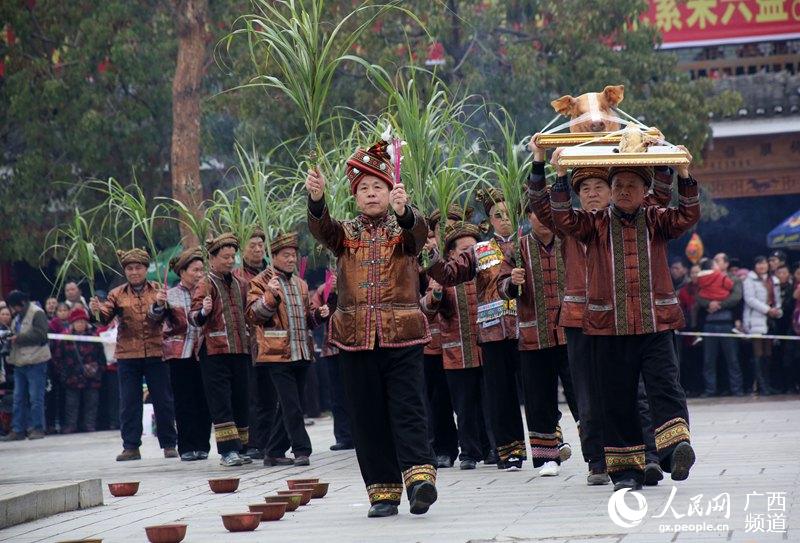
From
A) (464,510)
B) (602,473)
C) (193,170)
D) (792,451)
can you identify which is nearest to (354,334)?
(464,510)

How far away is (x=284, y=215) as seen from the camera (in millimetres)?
12820

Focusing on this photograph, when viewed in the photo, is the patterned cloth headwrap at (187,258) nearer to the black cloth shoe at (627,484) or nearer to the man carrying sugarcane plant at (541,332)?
the man carrying sugarcane plant at (541,332)

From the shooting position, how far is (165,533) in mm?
7129

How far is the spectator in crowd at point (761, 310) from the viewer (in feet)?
65.7

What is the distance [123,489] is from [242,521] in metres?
2.73

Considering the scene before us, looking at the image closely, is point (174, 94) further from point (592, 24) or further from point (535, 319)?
point (535, 319)

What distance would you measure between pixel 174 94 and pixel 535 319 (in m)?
11.2

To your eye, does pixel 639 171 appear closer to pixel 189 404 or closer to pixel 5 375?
pixel 189 404

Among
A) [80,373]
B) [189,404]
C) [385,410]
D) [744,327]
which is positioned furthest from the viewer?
[744,327]

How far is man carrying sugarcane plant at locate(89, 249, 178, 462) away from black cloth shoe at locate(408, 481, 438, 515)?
650 centimetres

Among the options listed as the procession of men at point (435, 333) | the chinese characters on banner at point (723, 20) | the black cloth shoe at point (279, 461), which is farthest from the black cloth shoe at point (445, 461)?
the chinese characters on banner at point (723, 20)

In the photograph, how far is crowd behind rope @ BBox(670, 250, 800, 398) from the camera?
2006 centimetres

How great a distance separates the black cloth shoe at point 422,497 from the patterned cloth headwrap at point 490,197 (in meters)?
3.42

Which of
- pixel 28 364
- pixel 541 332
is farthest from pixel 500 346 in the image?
pixel 28 364
